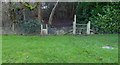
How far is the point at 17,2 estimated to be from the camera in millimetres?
10117

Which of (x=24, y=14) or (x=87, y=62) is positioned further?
(x=24, y=14)

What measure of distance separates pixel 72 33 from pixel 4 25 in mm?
3074

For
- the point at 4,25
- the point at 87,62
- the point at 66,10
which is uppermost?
the point at 66,10

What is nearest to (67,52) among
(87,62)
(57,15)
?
(87,62)

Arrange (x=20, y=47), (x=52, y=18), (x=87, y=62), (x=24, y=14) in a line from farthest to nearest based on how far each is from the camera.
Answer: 1. (x=52, y=18)
2. (x=24, y=14)
3. (x=20, y=47)
4. (x=87, y=62)

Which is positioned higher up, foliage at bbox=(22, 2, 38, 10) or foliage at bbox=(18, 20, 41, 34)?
foliage at bbox=(22, 2, 38, 10)

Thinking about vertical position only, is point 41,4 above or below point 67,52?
above

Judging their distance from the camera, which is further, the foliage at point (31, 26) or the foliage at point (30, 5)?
the foliage at point (30, 5)

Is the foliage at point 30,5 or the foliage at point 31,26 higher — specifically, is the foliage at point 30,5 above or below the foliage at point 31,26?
above

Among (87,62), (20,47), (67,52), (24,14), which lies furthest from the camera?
(24,14)

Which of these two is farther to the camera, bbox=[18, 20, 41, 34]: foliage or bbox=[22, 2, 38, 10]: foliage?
bbox=[22, 2, 38, 10]: foliage

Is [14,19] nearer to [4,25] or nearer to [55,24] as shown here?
[4,25]

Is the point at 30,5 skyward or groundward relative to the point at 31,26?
skyward

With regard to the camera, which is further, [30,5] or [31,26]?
[30,5]
